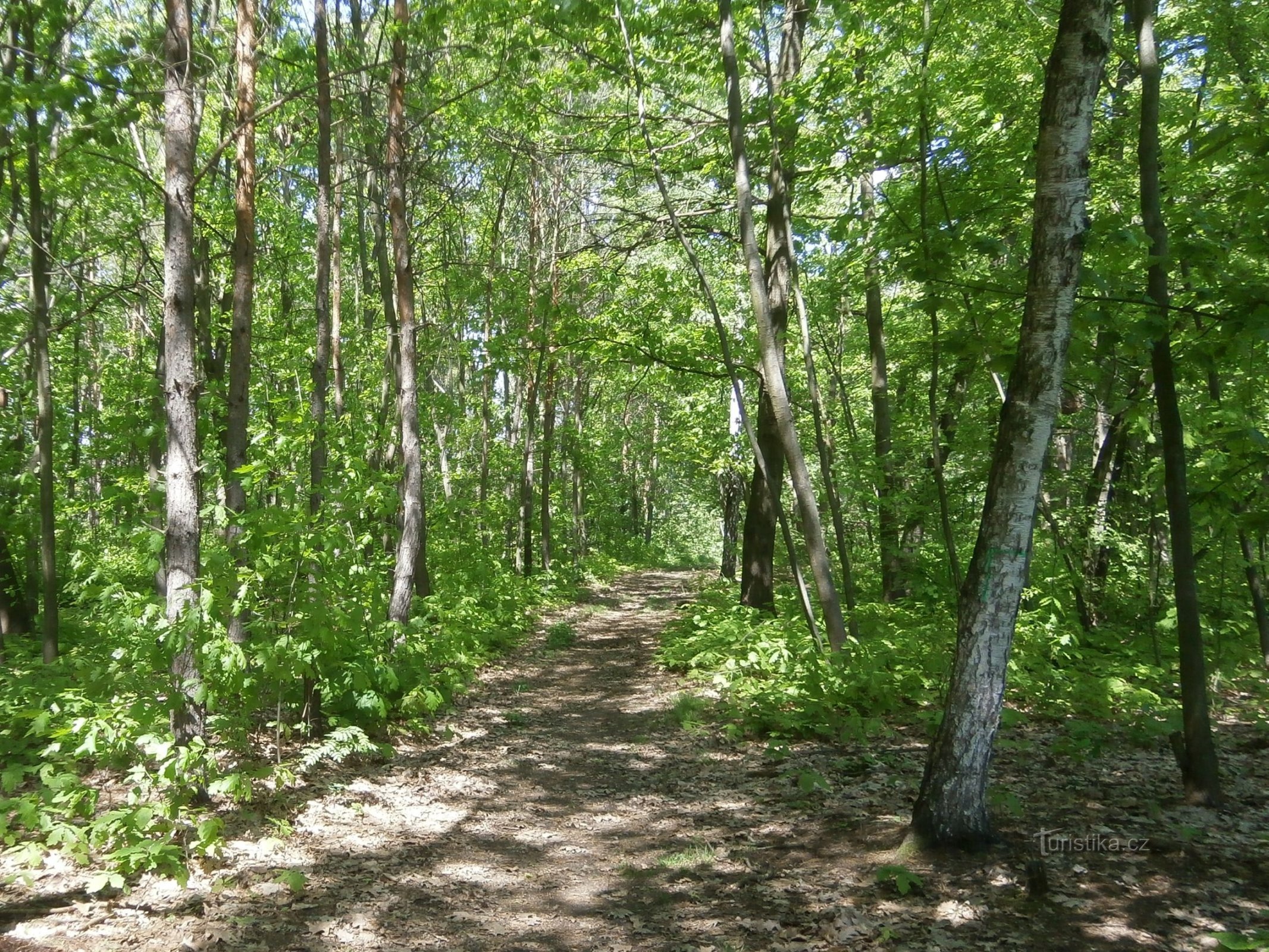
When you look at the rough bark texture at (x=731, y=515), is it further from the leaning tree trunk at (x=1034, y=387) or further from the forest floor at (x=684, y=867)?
the leaning tree trunk at (x=1034, y=387)

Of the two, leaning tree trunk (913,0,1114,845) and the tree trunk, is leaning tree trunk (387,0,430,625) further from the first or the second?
the tree trunk

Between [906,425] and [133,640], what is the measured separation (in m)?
11.0

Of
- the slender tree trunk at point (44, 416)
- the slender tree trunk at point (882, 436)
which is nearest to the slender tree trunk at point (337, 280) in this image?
the slender tree trunk at point (44, 416)

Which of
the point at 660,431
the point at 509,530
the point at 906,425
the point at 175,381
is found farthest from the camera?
the point at 660,431

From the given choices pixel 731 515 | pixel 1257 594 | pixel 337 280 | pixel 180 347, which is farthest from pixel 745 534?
pixel 731 515

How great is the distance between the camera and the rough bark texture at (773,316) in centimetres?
995

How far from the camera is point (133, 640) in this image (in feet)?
14.6

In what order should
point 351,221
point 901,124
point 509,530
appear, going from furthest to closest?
point 509,530, point 351,221, point 901,124

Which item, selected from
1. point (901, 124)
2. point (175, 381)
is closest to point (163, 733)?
point (175, 381)

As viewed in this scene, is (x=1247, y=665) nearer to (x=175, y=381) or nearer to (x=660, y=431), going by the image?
(x=175, y=381)

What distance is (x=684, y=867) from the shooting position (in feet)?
15.9

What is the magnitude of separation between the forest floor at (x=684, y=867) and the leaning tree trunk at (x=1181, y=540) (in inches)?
11.1

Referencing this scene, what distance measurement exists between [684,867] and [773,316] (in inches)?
323

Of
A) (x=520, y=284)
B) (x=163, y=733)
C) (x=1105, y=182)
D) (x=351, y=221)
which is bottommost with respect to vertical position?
(x=163, y=733)
